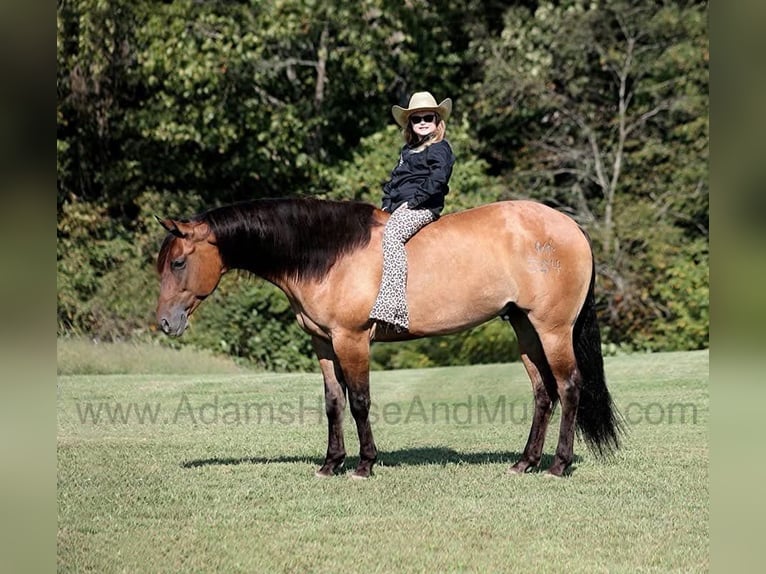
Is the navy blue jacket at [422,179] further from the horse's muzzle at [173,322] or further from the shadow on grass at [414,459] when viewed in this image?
the shadow on grass at [414,459]

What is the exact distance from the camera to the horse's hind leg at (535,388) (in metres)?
6.32

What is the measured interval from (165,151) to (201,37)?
82.1 inches

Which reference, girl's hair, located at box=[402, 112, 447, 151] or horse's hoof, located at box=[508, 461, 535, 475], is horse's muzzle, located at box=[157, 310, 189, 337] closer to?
girl's hair, located at box=[402, 112, 447, 151]

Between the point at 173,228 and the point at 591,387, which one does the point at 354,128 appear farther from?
the point at 173,228

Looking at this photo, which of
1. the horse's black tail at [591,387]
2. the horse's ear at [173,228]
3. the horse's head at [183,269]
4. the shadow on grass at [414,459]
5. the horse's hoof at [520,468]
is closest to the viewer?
the horse's ear at [173,228]

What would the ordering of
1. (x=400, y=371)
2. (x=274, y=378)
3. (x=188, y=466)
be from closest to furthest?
(x=188, y=466)
(x=274, y=378)
(x=400, y=371)

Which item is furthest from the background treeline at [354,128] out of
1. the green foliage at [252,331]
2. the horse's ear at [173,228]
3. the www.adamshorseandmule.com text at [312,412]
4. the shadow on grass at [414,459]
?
the horse's ear at [173,228]

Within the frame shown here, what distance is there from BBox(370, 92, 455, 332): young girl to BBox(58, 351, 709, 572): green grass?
1.20 m

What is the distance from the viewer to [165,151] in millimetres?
16141

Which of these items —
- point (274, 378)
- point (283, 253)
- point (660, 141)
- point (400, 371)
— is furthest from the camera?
point (660, 141)

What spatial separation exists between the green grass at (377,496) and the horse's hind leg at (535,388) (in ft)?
0.85

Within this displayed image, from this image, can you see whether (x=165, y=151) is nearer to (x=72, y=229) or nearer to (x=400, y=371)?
(x=72, y=229)
